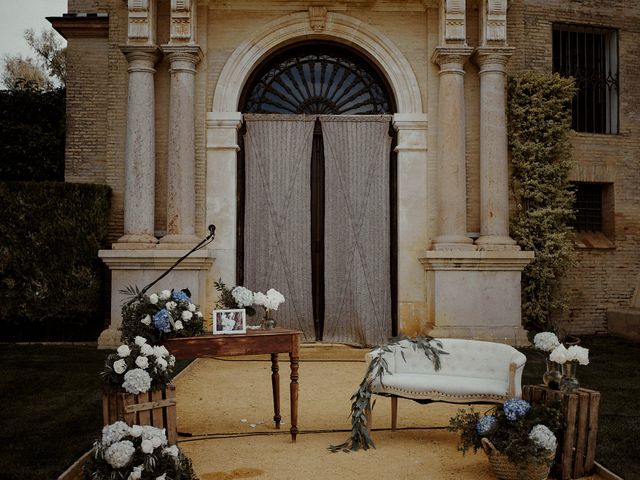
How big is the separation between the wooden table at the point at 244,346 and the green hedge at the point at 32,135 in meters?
9.04

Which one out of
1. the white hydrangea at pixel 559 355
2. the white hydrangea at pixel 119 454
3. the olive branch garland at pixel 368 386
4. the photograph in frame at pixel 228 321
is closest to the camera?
the white hydrangea at pixel 119 454

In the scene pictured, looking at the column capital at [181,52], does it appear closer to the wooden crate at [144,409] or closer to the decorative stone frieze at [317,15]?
the decorative stone frieze at [317,15]

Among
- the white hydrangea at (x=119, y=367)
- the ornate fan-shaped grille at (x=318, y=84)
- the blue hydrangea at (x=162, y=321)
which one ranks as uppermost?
the ornate fan-shaped grille at (x=318, y=84)

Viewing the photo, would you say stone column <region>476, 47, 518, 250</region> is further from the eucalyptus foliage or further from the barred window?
the barred window

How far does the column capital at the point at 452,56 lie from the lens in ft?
37.7

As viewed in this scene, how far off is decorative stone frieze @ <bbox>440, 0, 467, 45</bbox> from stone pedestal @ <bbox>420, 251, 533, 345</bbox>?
3.54 m

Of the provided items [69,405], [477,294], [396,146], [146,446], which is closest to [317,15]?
[396,146]

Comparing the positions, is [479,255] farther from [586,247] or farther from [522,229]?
[586,247]

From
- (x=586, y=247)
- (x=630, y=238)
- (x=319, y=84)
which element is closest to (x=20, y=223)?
(x=319, y=84)

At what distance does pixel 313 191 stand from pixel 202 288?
259 centimetres

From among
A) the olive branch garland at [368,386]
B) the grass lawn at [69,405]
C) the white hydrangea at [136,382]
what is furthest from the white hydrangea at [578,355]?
the white hydrangea at [136,382]

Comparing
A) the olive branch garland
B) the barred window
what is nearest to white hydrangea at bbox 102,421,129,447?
the olive branch garland

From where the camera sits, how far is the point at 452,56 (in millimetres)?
11523

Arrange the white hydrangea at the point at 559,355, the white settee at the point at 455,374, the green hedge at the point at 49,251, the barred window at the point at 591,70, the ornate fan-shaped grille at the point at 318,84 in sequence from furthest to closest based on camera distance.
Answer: the barred window at the point at 591,70 < the ornate fan-shaped grille at the point at 318,84 < the green hedge at the point at 49,251 < the white settee at the point at 455,374 < the white hydrangea at the point at 559,355
